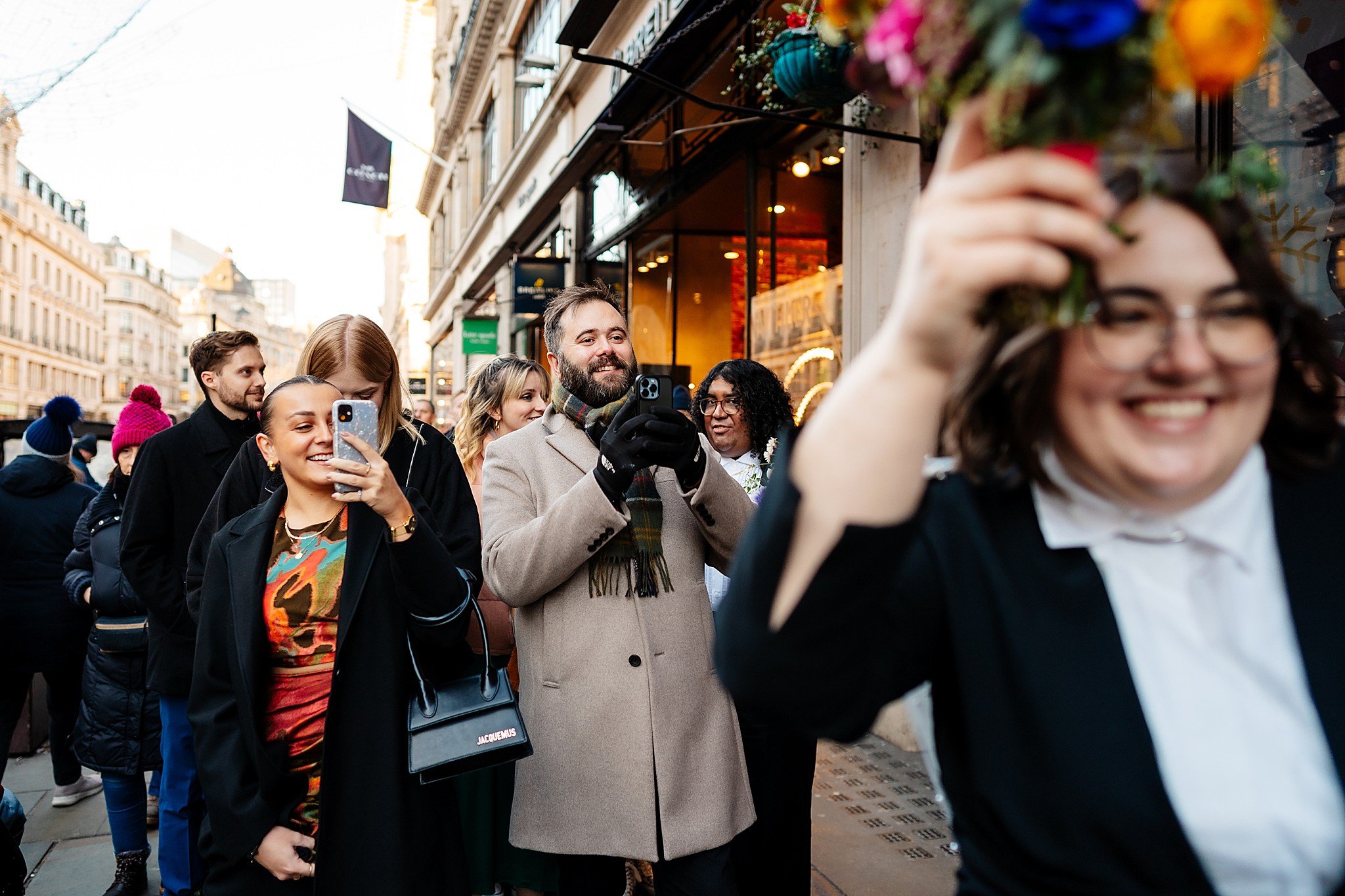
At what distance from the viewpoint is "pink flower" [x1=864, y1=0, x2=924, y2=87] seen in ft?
2.65

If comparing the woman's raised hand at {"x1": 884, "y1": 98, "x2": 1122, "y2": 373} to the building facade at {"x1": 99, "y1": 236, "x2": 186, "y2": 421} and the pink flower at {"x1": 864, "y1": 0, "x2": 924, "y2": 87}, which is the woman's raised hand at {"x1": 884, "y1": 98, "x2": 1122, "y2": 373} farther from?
the building facade at {"x1": 99, "y1": 236, "x2": 186, "y2": 421}

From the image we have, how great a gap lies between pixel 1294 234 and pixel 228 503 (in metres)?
4.09

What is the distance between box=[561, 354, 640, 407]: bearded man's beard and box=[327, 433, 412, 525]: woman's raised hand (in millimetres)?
719

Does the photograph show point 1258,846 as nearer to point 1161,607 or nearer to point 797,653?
point 1161,607

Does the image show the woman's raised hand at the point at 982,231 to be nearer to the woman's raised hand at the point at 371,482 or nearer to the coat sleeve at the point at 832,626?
the coat sleeve at the point at 832,626

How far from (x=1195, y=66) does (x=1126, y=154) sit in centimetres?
9

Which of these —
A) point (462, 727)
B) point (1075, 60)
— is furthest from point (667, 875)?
point (1075, 60)

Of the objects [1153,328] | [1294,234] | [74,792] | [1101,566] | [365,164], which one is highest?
[365,164]

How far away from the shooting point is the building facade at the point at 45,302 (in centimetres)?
6075

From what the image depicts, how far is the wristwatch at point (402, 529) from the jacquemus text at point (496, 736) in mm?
606

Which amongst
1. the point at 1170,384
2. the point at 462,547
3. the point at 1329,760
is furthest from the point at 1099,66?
the point at 462,547

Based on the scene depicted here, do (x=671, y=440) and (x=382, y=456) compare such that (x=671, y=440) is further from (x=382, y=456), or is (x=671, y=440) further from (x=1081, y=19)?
(x=1081, y=19)

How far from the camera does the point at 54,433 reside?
17.0 feet

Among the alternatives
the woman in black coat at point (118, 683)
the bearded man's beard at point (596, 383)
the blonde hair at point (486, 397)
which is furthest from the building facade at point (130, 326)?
the bearded man's beard at point (596, 383)
